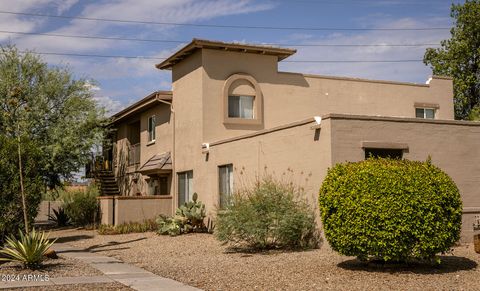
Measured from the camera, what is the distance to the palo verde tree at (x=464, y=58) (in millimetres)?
35875

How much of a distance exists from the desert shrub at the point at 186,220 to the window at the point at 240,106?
3.55 meters

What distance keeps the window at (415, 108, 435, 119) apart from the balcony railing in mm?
13770

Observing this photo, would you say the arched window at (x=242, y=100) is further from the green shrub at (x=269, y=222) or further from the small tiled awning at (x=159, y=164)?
the green shrub at (x=269, y=222)

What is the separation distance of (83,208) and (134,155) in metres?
4.86

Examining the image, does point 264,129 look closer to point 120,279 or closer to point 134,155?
point 120,279

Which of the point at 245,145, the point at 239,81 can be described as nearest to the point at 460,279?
the point at 245,145

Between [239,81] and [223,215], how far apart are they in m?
8.16

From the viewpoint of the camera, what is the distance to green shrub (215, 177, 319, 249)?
1518cm

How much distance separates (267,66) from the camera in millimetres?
23375

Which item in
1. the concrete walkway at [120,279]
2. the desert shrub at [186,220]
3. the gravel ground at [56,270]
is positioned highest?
the desert shrub at [186,220]

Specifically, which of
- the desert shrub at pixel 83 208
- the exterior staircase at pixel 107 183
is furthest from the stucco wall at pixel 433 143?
the exterior staircase at pixel 107 183

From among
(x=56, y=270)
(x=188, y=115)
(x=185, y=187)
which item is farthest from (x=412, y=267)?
(x=185, y=187)

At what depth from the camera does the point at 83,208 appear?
1053 inches

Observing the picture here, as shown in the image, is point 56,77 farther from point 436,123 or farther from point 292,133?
point 436,123
